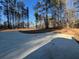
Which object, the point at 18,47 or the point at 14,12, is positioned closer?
the point at 18,47

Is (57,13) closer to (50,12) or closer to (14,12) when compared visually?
(50,12)

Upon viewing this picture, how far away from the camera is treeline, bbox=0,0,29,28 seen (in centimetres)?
4273

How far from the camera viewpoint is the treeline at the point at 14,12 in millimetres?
42728

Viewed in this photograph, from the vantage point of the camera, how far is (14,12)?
4550 cm

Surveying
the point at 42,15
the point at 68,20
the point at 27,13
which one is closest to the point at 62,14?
the point at 68,20

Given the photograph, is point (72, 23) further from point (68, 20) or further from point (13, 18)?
point (13, 18)

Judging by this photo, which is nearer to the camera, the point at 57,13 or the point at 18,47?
the point at 18,47

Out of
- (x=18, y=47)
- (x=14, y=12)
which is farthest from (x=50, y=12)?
(x=18, y=47)

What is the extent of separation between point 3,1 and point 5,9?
2079 millimetres

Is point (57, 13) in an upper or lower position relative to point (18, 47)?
upper

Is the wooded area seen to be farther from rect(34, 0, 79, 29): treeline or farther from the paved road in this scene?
the paved road

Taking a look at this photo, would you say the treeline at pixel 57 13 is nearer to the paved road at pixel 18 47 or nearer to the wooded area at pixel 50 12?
the wooded area at pixel 50 12

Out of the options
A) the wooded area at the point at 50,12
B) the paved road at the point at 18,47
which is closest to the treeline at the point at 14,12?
the wooded area at the point at 50,12

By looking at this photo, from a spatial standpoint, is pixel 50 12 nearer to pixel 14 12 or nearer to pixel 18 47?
pixel 14 12
